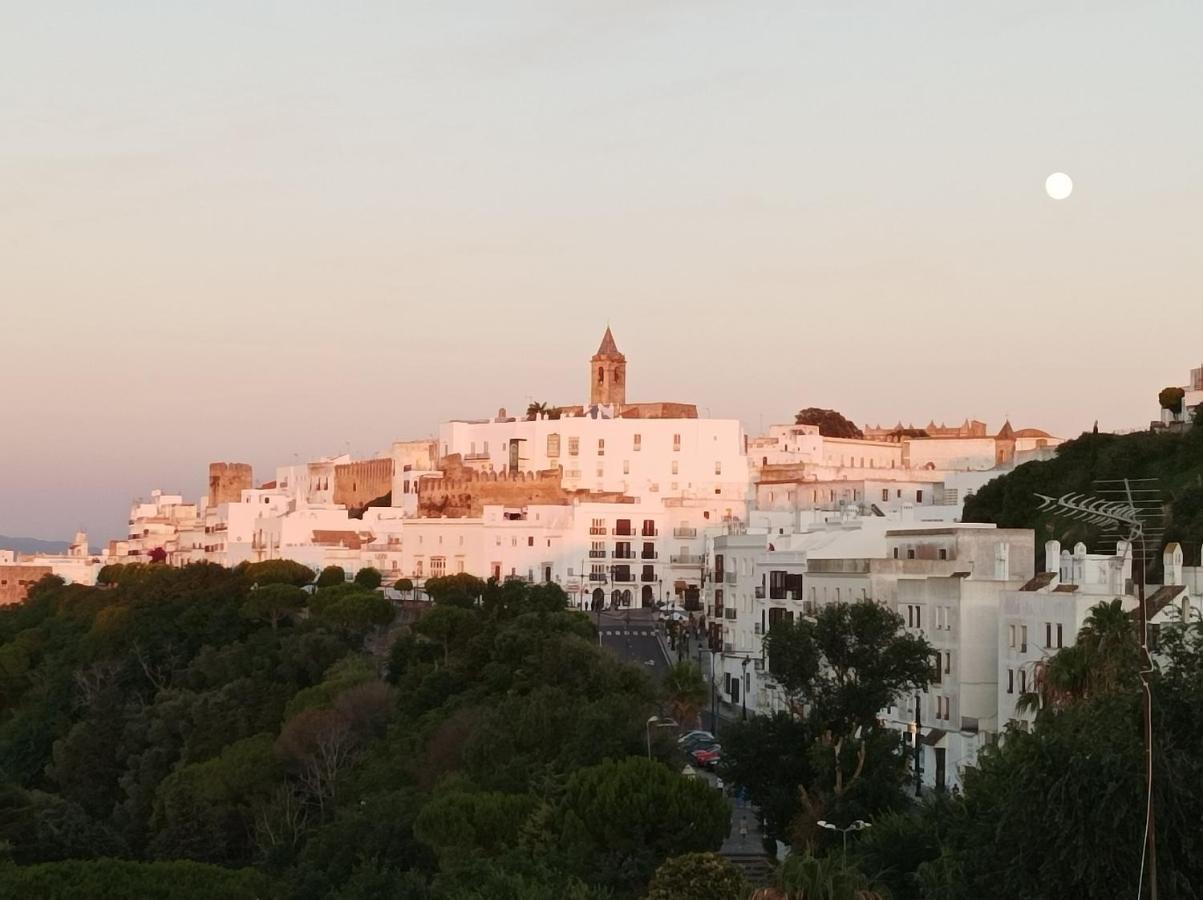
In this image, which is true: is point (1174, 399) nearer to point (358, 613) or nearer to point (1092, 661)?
point (358, 613)

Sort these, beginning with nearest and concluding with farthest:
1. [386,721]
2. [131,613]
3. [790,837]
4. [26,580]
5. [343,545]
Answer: [790,837], [386,721], [131,613], [343,545], [26,580]

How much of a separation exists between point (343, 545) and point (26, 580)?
108 feet

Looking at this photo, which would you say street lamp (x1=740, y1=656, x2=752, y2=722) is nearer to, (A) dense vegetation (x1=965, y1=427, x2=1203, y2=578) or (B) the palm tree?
(A) dense vegetation (x1=965, y1=427, x2=1203, y2=578)

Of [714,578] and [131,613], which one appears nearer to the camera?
[714,578]

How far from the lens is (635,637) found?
235ft

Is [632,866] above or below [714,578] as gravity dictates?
below

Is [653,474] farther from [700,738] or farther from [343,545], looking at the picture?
[700,738]

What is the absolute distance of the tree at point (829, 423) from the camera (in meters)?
126

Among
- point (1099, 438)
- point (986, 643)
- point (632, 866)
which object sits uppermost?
point (1099, 438)

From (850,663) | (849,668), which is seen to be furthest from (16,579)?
(850,663)

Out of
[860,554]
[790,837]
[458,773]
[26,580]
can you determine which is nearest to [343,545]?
[26,580]

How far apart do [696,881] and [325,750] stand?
2535 centimetres

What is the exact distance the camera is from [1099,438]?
2739 inches

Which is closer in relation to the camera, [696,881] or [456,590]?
[696,881]
